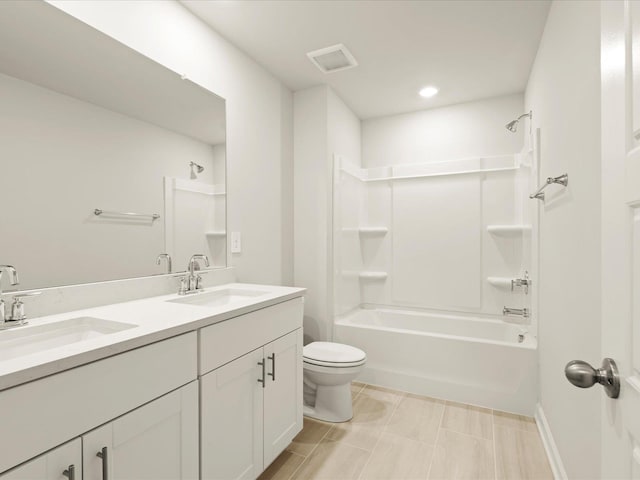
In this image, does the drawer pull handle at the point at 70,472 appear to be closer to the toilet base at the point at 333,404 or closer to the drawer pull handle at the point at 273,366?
the drawer pull handle at the point at 273,366

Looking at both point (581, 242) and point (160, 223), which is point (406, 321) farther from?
point (160, 223)

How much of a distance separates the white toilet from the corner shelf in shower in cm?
122

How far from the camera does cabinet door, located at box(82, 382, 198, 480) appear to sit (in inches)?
34.9

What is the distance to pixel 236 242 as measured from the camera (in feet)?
7.21

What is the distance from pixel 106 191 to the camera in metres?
1.46

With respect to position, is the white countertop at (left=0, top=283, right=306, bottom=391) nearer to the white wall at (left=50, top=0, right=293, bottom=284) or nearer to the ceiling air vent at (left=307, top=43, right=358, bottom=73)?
the white wall at (left=50, top=0, right=293, bottom=284)

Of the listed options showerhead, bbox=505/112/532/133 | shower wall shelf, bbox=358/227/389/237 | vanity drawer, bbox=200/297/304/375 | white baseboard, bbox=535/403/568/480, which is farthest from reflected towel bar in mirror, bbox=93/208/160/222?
showerhead, bbox=505/112/532/133

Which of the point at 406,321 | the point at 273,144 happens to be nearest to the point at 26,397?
the point at 273,144

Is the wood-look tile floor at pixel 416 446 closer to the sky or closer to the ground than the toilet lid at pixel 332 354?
closer to the ground

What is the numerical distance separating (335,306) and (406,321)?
844 millimetres

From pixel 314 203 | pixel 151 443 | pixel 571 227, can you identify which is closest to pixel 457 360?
pixel 571 227

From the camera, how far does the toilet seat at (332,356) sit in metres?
2.13

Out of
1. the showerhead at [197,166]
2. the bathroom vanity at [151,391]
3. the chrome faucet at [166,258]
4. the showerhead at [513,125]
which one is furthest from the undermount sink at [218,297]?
the showerhead at [513,125]

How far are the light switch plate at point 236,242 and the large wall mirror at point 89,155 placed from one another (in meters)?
0.24
